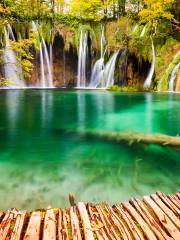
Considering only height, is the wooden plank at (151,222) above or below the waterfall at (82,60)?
below

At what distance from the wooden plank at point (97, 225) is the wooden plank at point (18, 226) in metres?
0.69

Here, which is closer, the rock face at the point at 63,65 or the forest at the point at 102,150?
the forest at the point at 102,150

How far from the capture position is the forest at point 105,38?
2076 centimetres

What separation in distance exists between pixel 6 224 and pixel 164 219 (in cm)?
157

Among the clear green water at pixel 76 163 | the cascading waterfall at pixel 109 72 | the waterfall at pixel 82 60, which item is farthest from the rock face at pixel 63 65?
the clear green water at pixel 76 163

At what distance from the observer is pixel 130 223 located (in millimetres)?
2363

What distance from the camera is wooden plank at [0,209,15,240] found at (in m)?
2.17

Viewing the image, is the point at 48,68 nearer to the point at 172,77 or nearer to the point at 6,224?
the point at 172,77

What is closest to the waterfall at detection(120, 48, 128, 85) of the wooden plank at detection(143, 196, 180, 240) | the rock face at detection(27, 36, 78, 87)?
the rock face at detection(27, 36, 78, 87)

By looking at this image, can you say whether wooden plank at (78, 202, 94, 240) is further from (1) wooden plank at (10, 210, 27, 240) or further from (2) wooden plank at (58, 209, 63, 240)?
(1) wooden plank at (10, 210, 27, 240)

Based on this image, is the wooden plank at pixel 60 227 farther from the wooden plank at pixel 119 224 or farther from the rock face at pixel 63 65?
Answer: the rock face at pixel 63 65

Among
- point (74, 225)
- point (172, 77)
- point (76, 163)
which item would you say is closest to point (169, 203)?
point (74, 225)

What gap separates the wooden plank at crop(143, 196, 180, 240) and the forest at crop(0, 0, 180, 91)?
17.0m

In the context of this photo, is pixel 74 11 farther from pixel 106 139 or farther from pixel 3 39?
pixel 106 139
